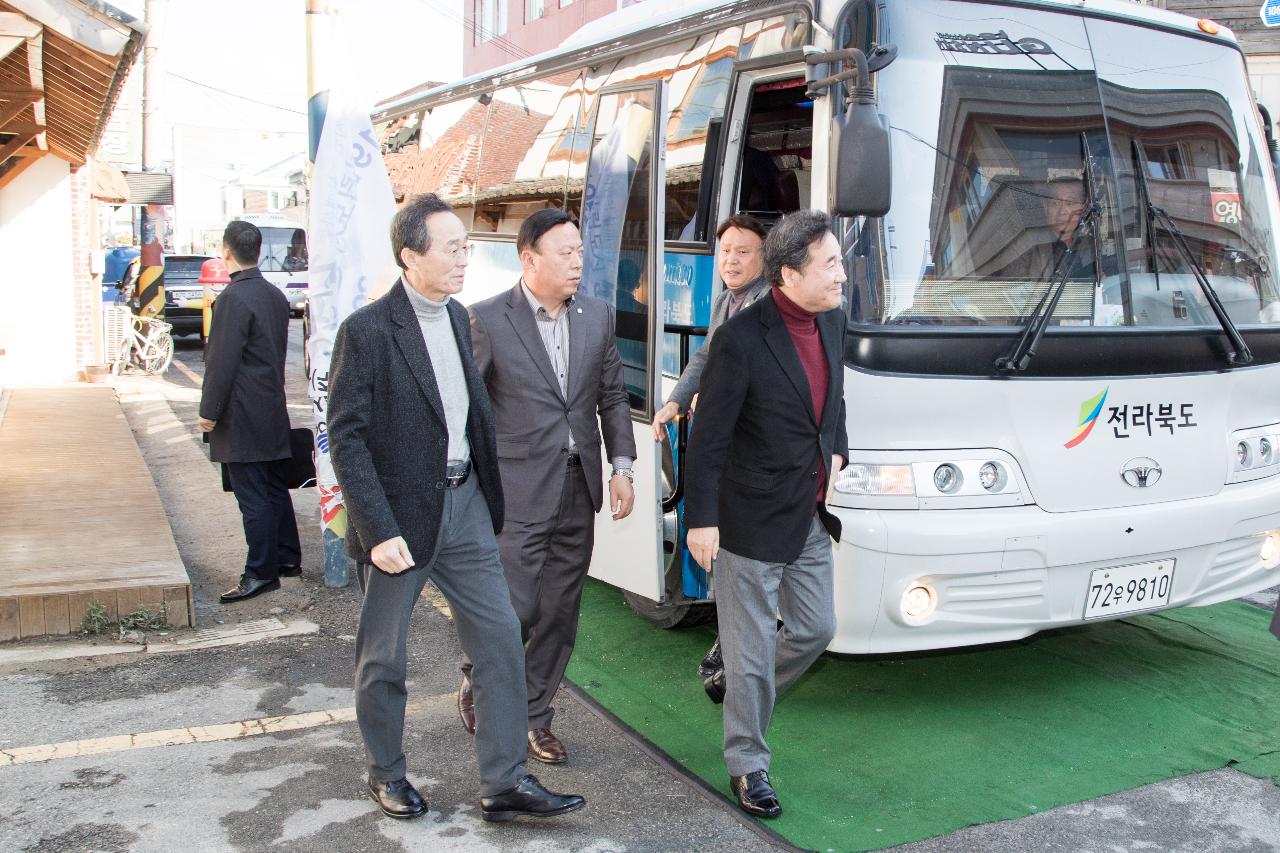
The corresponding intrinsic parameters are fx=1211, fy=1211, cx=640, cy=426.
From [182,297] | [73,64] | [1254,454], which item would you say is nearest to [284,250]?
[182,297]

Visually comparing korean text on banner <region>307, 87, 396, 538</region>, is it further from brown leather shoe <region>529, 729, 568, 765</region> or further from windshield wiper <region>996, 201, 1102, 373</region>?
windshield wiper <region>996, 201, 1102, 373</region>

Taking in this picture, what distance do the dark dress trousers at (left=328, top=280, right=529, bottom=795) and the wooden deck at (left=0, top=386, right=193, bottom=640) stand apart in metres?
2.47

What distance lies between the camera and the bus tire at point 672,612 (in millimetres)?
5797

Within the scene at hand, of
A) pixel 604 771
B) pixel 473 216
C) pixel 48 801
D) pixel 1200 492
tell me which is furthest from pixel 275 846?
pixel 473 216

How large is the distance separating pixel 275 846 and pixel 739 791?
1.48 m

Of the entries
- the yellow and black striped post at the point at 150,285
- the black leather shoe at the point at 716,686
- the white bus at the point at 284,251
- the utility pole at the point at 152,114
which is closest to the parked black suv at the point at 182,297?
the utility pole at the point at 152,114

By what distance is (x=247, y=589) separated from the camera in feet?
21.2

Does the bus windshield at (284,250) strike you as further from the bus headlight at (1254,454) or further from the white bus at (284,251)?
the bus headlight at (1254,454)

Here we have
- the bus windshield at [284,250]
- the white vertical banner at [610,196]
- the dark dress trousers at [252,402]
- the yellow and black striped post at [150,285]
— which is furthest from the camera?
the bus windshield at [284,250]

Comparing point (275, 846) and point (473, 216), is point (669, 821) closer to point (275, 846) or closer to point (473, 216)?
point (275, 846)

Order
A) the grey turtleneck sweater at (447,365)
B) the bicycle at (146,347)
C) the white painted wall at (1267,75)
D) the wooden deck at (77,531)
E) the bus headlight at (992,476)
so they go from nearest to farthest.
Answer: the grey turtleneck sweater at (447,365), the bus headlight at (992,476), the wooden deck at (77,531), the white painted wall at (1267,75), the bicycle at (146,347)

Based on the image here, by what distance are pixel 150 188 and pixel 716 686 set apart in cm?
1743

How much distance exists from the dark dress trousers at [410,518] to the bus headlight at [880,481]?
131cm

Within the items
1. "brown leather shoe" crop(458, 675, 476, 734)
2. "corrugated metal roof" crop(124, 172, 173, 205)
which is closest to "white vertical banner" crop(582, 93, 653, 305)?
"brown leather shoe" crop(458, 675, 476, 734)
